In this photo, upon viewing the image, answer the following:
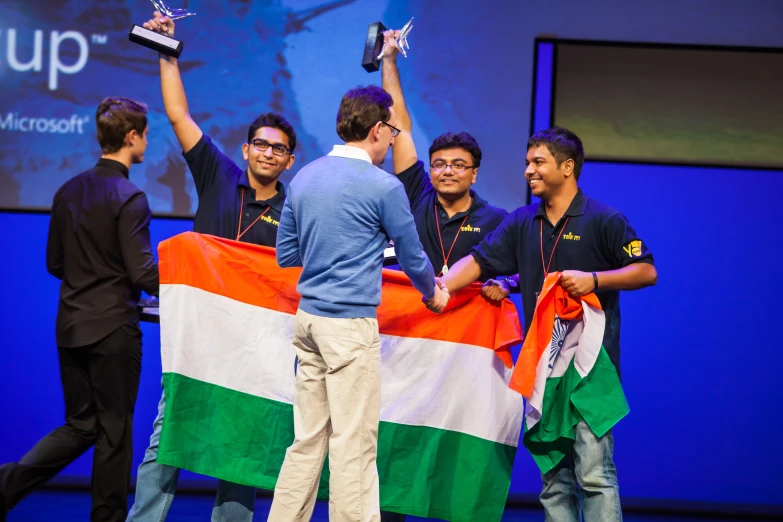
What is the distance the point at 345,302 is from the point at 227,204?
985 millimetres

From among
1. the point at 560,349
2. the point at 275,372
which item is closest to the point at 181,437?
the point at 275,372

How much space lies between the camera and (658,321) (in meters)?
4.67

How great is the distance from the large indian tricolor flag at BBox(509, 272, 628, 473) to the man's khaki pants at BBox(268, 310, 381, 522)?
0.63 meters

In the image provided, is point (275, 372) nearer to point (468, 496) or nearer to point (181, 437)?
point (181, 437)

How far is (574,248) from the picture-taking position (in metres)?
3.07

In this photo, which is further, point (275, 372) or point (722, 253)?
point (722, 253)

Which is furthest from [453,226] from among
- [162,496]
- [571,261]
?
[162,496]

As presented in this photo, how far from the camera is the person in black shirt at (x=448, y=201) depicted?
3424mm

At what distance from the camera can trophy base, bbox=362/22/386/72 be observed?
3.43m

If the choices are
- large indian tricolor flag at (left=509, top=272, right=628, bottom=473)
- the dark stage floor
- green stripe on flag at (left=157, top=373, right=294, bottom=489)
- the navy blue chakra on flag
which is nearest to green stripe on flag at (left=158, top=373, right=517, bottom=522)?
green stripe on flag at (left=157, top=373, right=294, bottom=489)

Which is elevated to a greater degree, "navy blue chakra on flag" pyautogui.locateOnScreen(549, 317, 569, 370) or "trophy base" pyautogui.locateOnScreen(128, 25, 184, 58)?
"trophy base" pyautogui.locateOnScreen(128, 25, 184, 58)

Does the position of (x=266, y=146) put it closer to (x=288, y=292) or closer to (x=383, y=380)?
(x=288, y=292)

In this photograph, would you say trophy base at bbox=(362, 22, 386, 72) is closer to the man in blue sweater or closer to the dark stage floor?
the man in blue sweater

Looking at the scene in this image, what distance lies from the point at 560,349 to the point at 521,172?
67.4 inches
